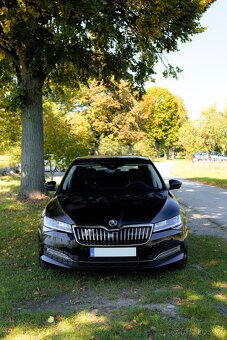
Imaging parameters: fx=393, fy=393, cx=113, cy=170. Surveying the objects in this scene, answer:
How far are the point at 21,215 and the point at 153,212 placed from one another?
5.54 metres

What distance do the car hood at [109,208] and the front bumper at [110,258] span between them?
0.23 m

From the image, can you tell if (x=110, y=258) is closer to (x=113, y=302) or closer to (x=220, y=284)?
(x=113, y=302)

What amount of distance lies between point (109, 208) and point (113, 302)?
1185 millimetres

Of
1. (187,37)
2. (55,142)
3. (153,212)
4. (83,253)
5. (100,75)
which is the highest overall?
(187,37)

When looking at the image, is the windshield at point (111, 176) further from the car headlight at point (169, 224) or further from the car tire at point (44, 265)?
the car tire at point (44, 265)

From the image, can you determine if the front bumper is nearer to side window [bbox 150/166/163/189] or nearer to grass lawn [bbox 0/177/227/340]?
grass lawn [bbox 0/177/227/340]

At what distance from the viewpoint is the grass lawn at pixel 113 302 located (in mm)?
3457

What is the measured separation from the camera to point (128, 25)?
10977 mm

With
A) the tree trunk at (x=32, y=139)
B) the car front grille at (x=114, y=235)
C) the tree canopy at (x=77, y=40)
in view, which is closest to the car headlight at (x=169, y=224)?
the car front grille at (x=114, y=235)

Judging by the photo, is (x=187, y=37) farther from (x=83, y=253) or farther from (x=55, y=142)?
(x=83, y=253)

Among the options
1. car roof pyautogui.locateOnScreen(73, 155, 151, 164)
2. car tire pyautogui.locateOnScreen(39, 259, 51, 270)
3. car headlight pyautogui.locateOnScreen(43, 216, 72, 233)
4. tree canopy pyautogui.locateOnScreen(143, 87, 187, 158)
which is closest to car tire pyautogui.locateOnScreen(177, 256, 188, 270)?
car headlight pyautogui.locateOnScreen(43, 216, 72, 233)

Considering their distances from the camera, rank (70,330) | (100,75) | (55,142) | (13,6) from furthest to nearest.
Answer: (55,142) → (100,75) → (13,6) → (70,330)

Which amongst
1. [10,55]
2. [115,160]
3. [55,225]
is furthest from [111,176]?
[10,55]

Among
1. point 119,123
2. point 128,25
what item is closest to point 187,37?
point 128,25
